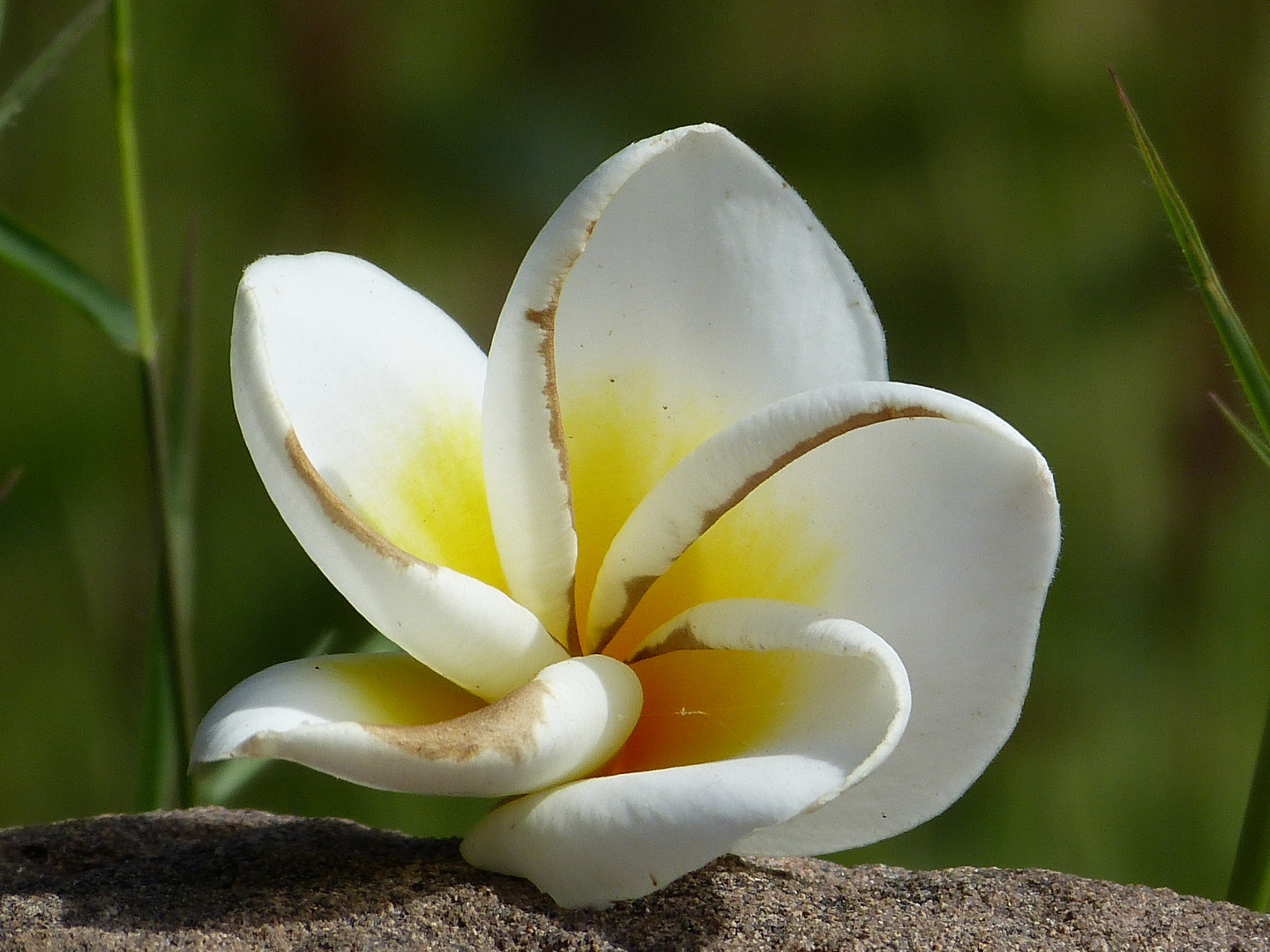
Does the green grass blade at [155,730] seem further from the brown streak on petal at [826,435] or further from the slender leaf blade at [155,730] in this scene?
the brown streak on petal at [826,435]

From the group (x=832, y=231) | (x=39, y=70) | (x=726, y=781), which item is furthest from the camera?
(x=832, y=231)

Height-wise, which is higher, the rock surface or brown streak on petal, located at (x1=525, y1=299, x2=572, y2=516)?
brown streak on petal, located at (x1=525, y1=299, x2=572, y2=516)

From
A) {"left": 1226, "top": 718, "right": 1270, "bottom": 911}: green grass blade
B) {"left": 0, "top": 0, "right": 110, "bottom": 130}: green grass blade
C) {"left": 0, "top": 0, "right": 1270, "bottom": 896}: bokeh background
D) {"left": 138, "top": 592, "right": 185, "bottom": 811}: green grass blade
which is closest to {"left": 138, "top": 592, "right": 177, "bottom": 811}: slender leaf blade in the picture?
{"left": 138, "top": 592, "right": 185, "bottom": 811}: green grass blade

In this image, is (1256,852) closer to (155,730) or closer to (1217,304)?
(1217,304)

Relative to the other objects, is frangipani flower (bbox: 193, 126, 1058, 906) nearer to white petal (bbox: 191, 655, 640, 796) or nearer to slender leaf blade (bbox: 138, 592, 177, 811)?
white petal (bbox: 191, 655, 640, 796)

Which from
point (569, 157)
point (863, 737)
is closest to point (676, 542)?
point (863, 737)

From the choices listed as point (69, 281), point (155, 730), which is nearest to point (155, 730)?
point (155, 730)
